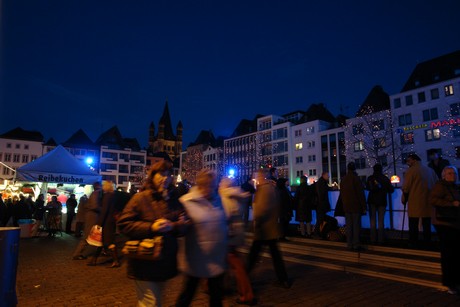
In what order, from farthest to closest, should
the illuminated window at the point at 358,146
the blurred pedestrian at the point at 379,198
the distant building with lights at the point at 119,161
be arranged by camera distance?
the distant building with lights at the point at 119,161
the illuminated window at the point at 358,146
the blurred pedestrian at the point at 379,198

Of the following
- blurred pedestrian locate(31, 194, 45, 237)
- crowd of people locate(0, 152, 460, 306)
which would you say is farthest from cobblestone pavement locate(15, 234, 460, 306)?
blurred pedestrian locate(31, 194, 45, 237)

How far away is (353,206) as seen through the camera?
791cm

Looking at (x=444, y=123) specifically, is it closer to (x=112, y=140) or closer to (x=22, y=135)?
(x=112, y=140)

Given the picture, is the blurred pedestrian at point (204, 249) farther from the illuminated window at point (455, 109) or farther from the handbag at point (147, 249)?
the illuminated window at point (455, 109)

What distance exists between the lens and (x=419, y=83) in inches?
2060

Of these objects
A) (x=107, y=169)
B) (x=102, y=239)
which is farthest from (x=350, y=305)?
(x=107, y=169)

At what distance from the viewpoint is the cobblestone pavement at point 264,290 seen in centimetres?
516

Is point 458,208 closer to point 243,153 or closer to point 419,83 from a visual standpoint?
point 419,83

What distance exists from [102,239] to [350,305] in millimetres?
6170

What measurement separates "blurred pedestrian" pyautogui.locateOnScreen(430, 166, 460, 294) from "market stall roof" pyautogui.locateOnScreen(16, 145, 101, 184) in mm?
14767

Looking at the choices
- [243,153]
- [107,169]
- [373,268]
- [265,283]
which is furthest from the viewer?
[107,169]

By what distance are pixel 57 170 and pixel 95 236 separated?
8.37 metres

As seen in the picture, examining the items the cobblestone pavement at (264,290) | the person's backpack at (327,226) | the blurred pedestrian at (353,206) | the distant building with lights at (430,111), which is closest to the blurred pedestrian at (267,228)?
the cobblestone pavement at (264,290)

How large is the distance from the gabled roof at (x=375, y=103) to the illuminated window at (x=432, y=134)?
9.09 metres
